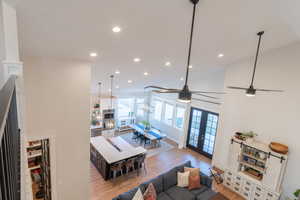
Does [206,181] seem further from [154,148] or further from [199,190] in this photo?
[154,148]

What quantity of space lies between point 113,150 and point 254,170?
16.1ft

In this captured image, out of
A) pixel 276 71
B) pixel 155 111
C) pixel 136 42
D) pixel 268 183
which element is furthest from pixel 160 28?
pixel 155 111

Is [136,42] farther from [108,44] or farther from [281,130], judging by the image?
[281,130]

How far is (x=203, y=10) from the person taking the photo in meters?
2.65

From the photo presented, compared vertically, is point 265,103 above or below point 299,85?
below

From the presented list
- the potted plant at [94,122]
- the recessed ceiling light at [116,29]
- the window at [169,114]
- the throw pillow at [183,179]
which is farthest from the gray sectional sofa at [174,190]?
the potted plant at [94,122]

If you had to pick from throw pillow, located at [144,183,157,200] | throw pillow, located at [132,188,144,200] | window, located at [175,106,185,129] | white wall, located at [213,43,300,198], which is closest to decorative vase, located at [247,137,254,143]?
white wall, located at [213,43,300,198]

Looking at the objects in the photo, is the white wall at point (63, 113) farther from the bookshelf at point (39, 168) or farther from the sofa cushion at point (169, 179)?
the sofa cushion at point (169, 179)

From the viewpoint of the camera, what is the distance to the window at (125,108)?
1058 cm

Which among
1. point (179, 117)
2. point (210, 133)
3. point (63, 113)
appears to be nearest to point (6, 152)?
point (63, 113)

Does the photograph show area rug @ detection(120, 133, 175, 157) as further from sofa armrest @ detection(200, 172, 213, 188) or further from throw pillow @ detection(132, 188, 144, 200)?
throw pillow @ detection(132, 188, 144, 200)

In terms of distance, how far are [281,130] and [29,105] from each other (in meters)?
6.61

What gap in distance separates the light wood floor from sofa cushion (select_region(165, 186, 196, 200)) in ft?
4.99

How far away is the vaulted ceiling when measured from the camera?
A: 2312 millimetres
